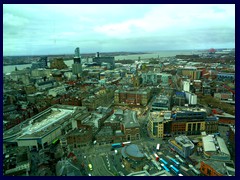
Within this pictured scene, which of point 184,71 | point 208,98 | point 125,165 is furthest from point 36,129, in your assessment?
point 184,71

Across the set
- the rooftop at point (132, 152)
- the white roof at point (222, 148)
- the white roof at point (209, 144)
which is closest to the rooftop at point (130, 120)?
the rooftop at point (132, 152)

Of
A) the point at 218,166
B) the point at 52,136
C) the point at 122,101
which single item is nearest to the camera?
the point at 218,166

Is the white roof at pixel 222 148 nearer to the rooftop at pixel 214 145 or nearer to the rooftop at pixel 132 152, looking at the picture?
the rooftop at pixel 214 145

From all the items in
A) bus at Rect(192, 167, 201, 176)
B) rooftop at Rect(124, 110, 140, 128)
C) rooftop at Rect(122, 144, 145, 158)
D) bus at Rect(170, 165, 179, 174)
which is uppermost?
rooftop at Rect(124, 110, 140, 128)

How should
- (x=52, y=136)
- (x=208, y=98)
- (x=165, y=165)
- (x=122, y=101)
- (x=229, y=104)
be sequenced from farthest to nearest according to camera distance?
1. (x=122, y=101)
2. (x=208, y=98)
3. (x=229, y=104)
4. (x=52, y=136)
5. (x=165, y=165)

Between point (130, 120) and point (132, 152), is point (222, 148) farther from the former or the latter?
point (130, 120)

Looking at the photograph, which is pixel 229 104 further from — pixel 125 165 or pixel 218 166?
pixel 125 165

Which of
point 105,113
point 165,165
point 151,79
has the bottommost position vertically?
point 165,165

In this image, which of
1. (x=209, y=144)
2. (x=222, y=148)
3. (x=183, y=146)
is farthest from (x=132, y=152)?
(x=222, y=148)

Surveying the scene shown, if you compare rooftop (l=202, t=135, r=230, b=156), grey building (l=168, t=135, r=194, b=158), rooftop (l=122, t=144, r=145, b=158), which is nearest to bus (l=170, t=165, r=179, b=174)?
grey building (l=168, t=135, r=194, b=158)

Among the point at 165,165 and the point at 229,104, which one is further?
the point at 229,104

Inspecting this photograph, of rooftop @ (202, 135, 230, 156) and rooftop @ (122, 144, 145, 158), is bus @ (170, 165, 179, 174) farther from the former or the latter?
rooftop @ (202, 135, 230, 156)
